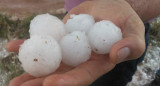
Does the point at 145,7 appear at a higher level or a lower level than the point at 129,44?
lower

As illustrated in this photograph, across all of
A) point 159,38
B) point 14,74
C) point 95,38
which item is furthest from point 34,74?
point 159,38

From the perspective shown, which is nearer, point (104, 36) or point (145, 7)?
point (104, 36)

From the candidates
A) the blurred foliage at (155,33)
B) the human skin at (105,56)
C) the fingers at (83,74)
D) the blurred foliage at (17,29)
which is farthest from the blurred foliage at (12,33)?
the fingers at (83,74)

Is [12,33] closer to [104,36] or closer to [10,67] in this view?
[10,67]

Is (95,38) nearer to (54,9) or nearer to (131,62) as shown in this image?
(131,62)

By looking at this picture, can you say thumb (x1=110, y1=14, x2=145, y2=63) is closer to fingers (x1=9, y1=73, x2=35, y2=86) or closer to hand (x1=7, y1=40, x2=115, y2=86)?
hand (x1=7, y1=40, x2=115, y2=86)

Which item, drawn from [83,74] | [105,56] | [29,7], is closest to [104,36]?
[105,56]
